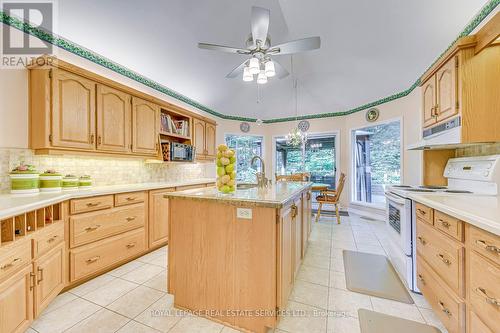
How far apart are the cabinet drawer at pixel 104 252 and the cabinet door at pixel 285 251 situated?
1.86 m

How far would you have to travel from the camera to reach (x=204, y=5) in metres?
2.40

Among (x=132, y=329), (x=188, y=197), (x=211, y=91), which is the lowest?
(x=132, y=329)

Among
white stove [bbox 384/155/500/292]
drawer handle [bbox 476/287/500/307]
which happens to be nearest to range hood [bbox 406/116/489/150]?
white stove [bbox 384/155/500/292]

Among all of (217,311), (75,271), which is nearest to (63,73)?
(75,271)

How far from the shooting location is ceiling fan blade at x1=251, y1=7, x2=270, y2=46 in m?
1.67

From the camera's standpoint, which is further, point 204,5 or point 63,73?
point 204,5

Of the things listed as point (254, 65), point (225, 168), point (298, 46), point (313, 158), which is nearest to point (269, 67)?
point (254, 65)

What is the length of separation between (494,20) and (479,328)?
1927mm

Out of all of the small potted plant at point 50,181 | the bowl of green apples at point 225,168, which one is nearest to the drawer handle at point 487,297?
the bowl of green apples at point 225,168

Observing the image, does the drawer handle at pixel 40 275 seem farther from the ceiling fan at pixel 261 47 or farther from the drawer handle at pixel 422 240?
the drawer handle at pixel 422 240

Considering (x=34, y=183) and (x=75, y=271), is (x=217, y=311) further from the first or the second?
(x=34, y=183)

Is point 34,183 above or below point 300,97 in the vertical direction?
below

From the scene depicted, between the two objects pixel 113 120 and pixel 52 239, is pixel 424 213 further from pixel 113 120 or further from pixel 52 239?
pixel 113 120

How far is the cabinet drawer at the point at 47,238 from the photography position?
140 centimetres
